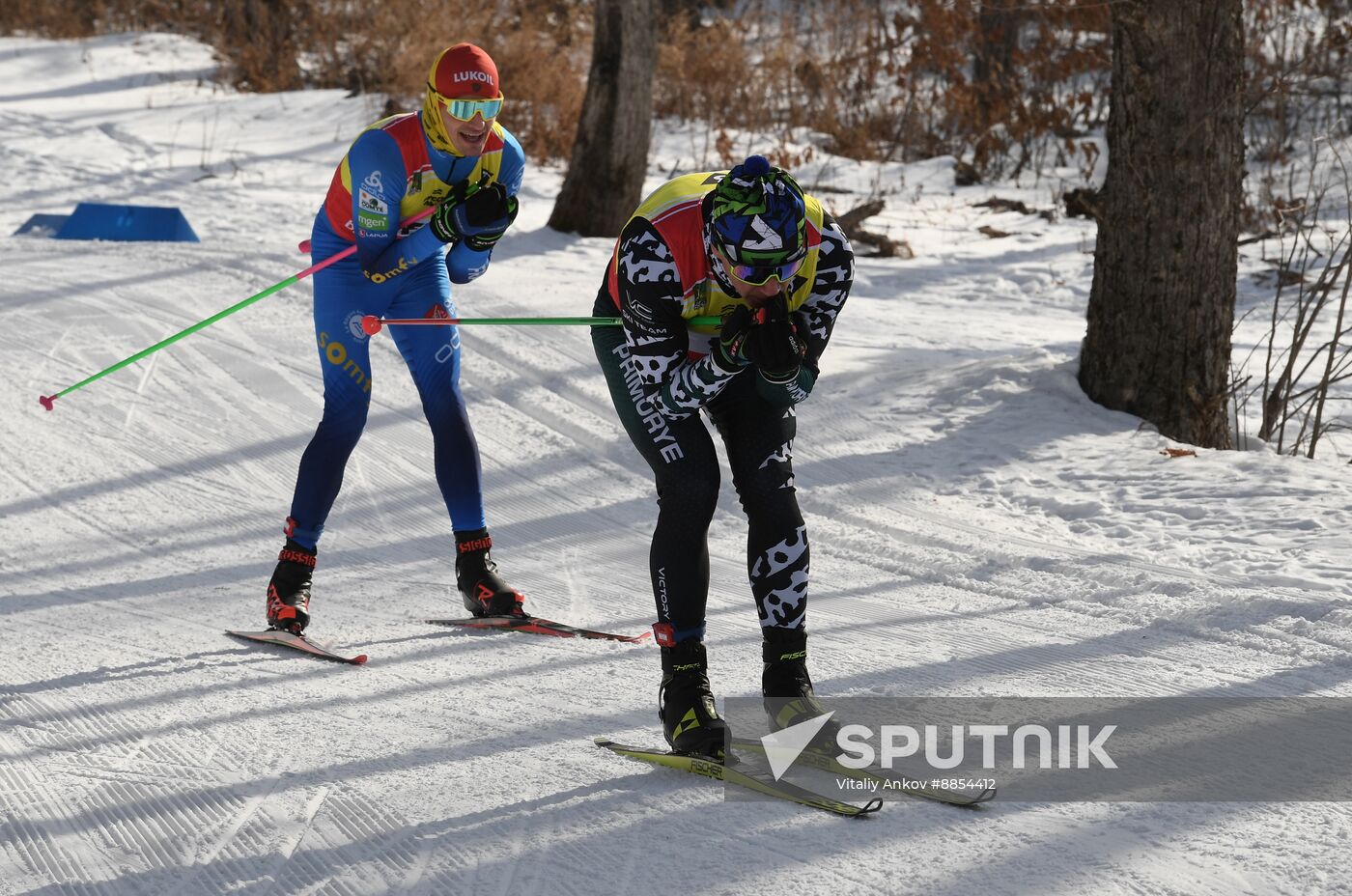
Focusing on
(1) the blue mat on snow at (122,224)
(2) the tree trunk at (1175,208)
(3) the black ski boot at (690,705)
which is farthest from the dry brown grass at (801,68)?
(3) the black ski boot at (690,705)

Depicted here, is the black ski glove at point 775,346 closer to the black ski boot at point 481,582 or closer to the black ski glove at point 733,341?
the black ski glove at point 733,341

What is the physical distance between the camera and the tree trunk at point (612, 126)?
10234 mm

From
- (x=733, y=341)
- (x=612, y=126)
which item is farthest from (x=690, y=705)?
(x=612, y=126)

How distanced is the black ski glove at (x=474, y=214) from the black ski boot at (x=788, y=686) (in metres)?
1.79

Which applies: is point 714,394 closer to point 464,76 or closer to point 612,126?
point 464,76

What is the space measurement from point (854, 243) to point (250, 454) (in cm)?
639

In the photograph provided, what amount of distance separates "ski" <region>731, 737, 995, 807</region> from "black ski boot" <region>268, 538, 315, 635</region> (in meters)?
1.83

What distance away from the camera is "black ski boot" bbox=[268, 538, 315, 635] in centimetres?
452

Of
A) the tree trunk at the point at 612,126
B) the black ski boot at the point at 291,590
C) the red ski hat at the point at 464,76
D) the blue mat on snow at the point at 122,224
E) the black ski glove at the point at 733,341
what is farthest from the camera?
the tree trunk at the point at 612,126

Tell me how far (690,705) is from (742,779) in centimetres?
23

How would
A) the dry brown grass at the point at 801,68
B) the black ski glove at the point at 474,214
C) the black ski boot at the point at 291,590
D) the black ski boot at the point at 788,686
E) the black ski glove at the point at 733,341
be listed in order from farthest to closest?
the dry brown grass at the point at 801,68, the black ski boot at the point at 291,590, the black ski glove at the point at 474,214, the black ski boot at the point at 788,686, the black ski glove at the point at 733,341

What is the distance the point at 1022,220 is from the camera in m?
12.4

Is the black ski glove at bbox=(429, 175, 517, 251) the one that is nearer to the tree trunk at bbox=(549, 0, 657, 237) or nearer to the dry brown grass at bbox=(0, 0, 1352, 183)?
the tree trunk at bbox=(549, 0, 657, 237)

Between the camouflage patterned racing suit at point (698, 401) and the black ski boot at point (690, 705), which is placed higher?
the camouflage patterned racing suit at point (698, 401)
